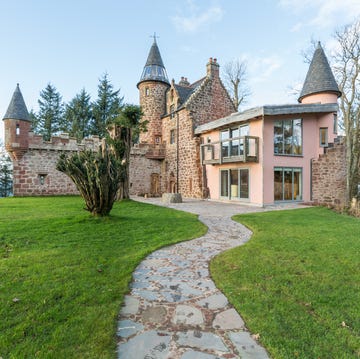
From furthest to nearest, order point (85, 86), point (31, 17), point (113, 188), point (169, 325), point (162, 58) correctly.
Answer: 1. point (85, 86)
2. point (162, 58)
3. point (31, 17)
4. point (113, 188)
5. point (169, 325)

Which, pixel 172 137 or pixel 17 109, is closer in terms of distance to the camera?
pixel 17 109

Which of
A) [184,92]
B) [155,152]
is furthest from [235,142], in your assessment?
[155,152]

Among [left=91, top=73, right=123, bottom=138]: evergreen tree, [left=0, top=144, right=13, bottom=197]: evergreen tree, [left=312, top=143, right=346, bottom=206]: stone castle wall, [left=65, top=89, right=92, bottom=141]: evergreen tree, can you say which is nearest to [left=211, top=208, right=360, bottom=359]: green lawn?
[left=312, top=143, right=346, bottom=206]: stone castle wall

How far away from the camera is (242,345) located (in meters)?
2.14

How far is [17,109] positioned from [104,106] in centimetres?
2002

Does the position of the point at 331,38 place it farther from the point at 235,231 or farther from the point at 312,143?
the point at 235,231

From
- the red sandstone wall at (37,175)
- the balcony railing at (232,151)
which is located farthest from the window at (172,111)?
the red sandstone wall at (37,175)

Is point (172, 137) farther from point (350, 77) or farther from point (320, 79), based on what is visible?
point (350, 77)

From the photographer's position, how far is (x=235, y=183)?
14711 millimetres

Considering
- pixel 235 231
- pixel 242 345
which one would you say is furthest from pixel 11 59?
pixel 242 345

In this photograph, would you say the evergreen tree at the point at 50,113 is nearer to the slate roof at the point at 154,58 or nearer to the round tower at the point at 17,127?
the slate roof at the point at 154,58

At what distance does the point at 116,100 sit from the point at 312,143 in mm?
30052

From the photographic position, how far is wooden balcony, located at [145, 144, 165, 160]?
21812mm

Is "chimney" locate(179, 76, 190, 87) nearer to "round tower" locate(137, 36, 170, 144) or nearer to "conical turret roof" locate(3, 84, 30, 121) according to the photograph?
"round tower" locate(137, 36, 170, 144)
